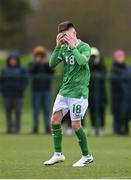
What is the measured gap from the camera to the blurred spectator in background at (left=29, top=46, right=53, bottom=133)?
22078 mm

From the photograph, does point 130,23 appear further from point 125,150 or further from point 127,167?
point 127,167

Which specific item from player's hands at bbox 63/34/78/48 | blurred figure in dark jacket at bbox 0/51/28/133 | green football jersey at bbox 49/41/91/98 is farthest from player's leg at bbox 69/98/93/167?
blurred figure in dark jacket at bbox 0/51/28/133

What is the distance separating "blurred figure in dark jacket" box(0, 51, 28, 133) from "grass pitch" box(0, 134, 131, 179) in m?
0.88

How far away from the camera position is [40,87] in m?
22.2

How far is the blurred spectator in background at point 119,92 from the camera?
21891mm

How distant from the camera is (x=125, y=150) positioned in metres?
17.1

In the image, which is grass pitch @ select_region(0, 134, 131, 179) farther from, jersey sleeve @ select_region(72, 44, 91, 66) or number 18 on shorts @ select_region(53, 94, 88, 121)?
jersey sleeve @ select_region(72, 44, 91, 66)

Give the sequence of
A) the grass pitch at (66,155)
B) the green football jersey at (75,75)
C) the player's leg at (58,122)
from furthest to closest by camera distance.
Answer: the player's leg at (58,122) → the green football jersey at (75,75) → the grass pitch at (66,155)

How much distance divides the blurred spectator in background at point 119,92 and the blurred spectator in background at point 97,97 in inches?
10.3

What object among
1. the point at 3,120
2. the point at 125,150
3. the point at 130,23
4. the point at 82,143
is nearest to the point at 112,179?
the point at 82,143

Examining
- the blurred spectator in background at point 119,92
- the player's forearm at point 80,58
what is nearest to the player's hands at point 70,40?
the player's forearm at point 80,58

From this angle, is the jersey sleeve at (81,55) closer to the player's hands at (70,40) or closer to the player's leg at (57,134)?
the player's hands at (70,40)

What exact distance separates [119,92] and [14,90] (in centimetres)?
267

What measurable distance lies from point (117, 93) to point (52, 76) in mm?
1734
